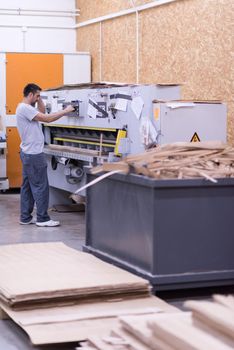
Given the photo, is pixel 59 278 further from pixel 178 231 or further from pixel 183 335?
pixel 183 335

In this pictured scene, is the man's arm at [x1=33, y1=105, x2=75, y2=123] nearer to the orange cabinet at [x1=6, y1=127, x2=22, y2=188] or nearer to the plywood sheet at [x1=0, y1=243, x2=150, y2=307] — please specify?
the plywood sheet at [x1=0, y1=243, x2=150, y2=307]

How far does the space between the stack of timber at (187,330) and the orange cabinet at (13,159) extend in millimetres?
7208

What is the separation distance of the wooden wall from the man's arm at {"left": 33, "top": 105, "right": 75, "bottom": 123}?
1.34 m

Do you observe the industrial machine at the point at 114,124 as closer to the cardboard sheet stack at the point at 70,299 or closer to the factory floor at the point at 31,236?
the factory floor at the point at 31,236

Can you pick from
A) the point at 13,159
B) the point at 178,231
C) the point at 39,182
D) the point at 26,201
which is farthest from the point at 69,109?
the point at 178,231

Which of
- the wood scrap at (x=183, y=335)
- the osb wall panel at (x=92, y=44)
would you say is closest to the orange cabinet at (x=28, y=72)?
the osb wall panel at (x=92, y=44)

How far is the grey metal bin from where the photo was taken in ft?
15.7

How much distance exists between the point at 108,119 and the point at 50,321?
340 cm

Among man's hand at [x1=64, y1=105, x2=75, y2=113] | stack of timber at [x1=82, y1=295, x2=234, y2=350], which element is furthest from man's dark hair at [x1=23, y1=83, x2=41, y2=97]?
stack of timber at [x1=82, y1=295, x2=234, y2=350]

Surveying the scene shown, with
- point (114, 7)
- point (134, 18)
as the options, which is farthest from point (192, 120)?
point (114, 7)

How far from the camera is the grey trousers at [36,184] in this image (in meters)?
7.73

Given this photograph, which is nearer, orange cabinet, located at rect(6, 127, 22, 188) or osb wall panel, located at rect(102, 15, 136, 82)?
osb wall panel, located at rect(102, 15, 136, 82)

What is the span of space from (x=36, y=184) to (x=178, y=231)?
3.23 m

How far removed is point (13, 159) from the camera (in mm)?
10602
